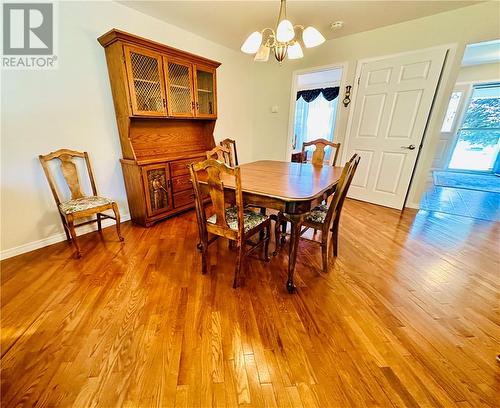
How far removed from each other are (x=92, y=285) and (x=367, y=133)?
3.84 metres

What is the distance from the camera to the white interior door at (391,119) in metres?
2.77

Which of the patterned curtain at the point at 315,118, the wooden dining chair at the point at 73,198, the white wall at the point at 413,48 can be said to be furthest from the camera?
the patterned curtain at the point at 315,118

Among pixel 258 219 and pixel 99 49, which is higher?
pixel 99 49

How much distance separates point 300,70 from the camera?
3688 mm

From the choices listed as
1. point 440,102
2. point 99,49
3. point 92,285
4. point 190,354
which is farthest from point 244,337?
point 440,102

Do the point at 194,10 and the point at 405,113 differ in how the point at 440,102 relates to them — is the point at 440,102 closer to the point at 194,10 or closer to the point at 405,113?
the point at 405,113

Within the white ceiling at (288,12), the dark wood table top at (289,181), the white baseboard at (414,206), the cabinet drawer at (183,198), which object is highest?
the white ceiling at (288,12)

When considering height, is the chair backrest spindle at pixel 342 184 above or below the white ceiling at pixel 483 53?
below

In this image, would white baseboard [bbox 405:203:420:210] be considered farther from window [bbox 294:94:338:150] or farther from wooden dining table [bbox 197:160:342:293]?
window [bbox 294:94:338:150]

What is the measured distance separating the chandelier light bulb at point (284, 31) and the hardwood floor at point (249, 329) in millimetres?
1783

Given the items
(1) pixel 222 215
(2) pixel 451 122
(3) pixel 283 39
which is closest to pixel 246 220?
(1) pixel 222 215

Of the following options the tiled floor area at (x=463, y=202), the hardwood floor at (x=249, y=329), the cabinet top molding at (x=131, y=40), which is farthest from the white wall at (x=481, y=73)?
the cabinet top molding at (x=131, y=40)

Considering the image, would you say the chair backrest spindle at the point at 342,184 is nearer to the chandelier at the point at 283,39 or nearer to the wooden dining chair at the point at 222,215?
the wooden dining chair at the point at 222,215

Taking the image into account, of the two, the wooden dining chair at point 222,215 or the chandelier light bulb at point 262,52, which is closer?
the wooden dining chair at point 222,215
